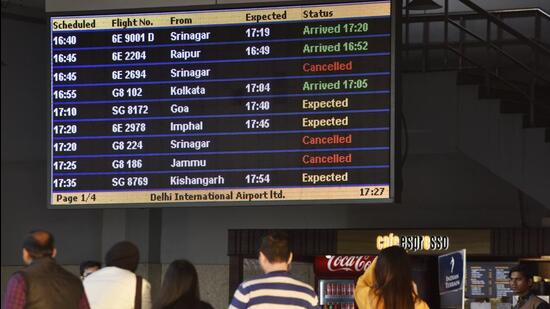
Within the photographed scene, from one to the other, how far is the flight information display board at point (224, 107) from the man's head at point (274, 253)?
3.58m

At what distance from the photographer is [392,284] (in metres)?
7.53

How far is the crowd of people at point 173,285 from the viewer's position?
6957 mm

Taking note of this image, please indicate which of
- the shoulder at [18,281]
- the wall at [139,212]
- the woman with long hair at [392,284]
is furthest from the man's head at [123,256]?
the wall at [139,212]

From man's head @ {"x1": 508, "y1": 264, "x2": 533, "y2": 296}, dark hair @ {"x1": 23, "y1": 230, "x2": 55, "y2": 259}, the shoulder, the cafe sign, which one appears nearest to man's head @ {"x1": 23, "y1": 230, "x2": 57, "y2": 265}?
dark hair @ {"x1": 23, "y1": 230, "x2": 55, "y2": 259}

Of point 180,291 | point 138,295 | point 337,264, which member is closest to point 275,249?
point 180,291

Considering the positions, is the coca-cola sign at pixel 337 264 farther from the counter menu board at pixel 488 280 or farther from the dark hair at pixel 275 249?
the dark hair at pixel 275 249

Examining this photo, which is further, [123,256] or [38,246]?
[123,256]

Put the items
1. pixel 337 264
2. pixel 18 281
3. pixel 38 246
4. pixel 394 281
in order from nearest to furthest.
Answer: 1. pixel 18 281
2. pixel 38 246
3. pixel 394 281
4. pixel 337 264

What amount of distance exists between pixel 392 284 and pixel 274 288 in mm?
683

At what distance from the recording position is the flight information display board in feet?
36.5

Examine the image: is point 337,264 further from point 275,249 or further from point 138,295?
point 275,249

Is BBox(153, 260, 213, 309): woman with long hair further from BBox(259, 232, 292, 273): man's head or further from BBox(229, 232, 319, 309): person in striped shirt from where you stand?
BBox(259, 232, 292, 273): man's head

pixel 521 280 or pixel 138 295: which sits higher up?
pixel 138 295

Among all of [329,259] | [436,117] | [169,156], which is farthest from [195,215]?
[169,156]
